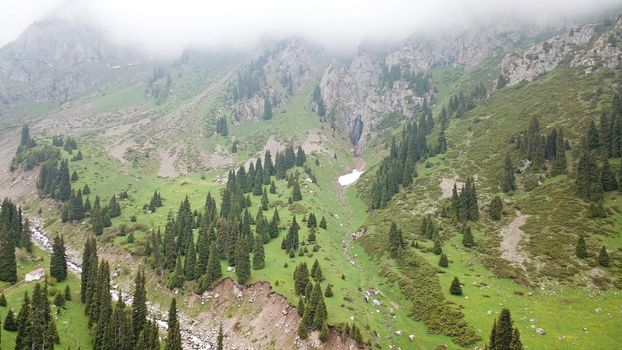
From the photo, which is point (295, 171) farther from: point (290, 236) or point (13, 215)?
point (13, 215)

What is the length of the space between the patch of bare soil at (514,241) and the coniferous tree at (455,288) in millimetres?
18161

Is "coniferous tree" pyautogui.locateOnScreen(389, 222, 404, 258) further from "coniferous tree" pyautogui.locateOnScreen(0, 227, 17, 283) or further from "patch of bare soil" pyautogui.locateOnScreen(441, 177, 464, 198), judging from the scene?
"coniferous tree" pyautogui.locateOnScreen(0, 227, 17, 283)

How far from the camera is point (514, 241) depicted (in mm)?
105000

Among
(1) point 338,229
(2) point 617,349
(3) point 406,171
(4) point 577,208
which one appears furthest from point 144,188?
(2) point 617,349

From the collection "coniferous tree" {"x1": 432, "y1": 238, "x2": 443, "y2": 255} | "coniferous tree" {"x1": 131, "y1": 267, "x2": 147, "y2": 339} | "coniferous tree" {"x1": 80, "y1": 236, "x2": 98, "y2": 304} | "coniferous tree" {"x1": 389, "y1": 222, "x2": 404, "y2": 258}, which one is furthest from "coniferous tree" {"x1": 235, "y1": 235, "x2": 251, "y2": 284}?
"coniferous tree" {"x1": 432, "y1": 238, "x2": 443, "y2": 255}

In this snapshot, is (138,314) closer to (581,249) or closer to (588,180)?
(581,249)

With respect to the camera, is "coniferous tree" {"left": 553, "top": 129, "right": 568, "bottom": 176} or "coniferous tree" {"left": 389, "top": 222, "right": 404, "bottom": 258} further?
"coniferous tree" {"left": 553, "top": 129, "right": 568, "bottom": 176}

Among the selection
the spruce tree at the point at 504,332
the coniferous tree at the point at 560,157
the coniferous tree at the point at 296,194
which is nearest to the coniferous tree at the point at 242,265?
the coniferous tree at the point at 296,194

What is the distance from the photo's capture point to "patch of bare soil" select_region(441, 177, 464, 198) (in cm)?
14056

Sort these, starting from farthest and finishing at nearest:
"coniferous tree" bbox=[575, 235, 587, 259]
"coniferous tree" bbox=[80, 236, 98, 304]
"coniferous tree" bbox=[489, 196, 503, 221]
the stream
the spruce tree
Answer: "coniferous tree" bbox=[489, 196, 503, 221] → "coniferous tree" bbox=[80, 236, 98, 304] → "coniferous tree" bbox=[575, 235, 587, 259] → the stream → the spruce tree

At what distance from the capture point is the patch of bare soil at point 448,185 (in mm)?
140562

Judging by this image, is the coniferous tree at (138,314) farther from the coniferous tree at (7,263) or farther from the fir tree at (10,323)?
the coniferous tree at (7,263)

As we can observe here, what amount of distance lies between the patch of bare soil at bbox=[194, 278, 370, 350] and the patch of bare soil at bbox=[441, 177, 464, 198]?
234ft

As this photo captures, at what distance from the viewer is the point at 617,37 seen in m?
196
